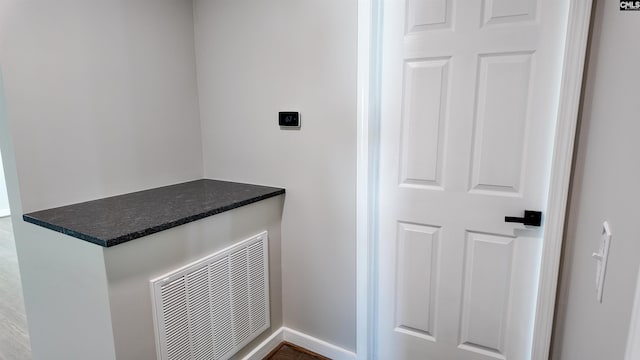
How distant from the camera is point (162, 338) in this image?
151 cm

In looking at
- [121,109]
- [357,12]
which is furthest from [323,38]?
[121,109]

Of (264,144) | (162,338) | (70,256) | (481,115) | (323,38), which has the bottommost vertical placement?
(162,338)

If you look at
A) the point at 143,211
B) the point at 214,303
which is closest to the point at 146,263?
the point at 143,211

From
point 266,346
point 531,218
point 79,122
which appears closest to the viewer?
point 531,218

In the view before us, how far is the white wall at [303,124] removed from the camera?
1.87m

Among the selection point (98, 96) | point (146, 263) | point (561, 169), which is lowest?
point (146, 263)

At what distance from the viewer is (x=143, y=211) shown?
1654 millimetres

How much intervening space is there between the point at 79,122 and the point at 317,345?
5.90 feet

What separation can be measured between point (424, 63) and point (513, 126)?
49cm

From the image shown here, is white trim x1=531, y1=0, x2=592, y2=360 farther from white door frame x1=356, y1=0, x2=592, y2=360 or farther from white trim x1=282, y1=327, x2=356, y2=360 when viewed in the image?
white trim x1=282, y1=327, x2=356, y2=360

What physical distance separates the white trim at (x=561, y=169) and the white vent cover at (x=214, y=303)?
140cm

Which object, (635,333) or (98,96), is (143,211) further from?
(635,333)

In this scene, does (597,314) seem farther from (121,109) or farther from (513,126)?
(121,109)

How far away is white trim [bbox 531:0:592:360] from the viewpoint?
1.33m
